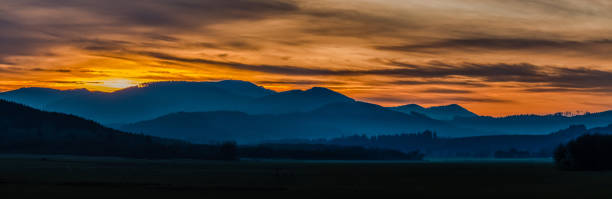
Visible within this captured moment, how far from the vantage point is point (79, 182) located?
127m

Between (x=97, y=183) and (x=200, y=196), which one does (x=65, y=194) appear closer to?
(x=200, y=196)

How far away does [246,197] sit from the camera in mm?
97500

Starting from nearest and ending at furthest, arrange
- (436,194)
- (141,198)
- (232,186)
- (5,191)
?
(141,198) → (5,191) → (436,194) → (232,186)

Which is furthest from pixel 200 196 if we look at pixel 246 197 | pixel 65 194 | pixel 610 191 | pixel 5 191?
pixel 610 191

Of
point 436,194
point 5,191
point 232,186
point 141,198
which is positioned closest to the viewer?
point 141,198

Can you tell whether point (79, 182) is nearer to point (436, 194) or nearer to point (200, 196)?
point (200, 196)

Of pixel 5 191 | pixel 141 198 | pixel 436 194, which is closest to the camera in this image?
pixel 141 198

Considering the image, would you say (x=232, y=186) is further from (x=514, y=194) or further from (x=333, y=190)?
(x=514, y=194)

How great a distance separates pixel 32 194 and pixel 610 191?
78171mm

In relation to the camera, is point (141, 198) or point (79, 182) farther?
point (79, 182)

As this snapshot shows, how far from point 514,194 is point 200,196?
43292 mm

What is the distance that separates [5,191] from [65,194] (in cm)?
795

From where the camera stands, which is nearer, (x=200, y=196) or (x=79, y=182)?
(x=200, y=196)

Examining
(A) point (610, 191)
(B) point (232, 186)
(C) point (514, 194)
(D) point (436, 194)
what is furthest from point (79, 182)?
(A) point (610, 191)
